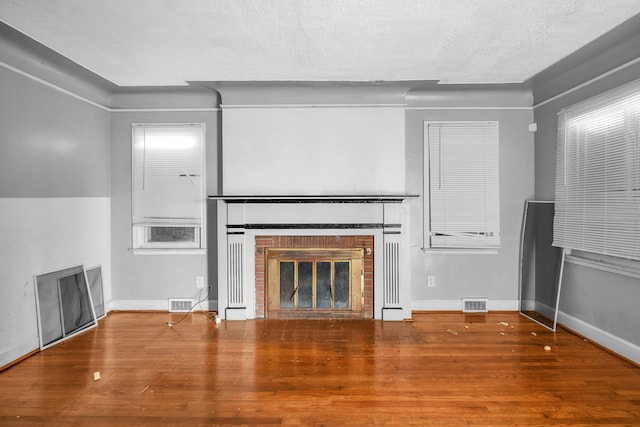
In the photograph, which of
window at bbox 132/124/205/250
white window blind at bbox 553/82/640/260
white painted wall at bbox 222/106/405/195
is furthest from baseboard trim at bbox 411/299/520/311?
window at bbox 132/124/205/250

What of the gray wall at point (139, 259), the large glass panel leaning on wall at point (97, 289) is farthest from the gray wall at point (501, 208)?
the large glass panel leaning on wall at point (97, 289)

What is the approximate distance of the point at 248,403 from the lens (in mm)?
2480

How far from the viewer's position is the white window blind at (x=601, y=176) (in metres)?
3.02

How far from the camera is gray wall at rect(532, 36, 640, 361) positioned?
3.09 m

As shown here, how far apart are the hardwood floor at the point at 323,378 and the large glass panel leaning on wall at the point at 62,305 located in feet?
0.48

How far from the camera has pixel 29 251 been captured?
3295 mm

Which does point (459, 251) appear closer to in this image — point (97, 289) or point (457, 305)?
point (457, 305)

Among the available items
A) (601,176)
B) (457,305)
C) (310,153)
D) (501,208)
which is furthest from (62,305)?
(601,176)

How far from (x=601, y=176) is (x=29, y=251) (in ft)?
16.8

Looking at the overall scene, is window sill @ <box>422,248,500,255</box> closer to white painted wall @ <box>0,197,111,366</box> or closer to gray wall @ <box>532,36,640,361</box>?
gray wall @ <box>532,36,640,361</box>

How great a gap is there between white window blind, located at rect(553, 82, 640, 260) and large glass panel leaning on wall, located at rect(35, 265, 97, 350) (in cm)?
496

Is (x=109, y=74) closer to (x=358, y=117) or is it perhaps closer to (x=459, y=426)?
(x=358, y=117)

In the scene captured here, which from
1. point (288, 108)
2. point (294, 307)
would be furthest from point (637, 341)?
point (288, 108)

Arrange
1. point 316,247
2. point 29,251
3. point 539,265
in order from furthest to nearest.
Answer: point 539,265, point 316,247, point 29,251
